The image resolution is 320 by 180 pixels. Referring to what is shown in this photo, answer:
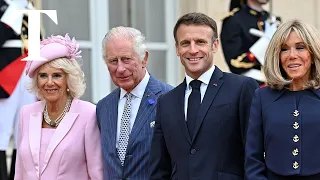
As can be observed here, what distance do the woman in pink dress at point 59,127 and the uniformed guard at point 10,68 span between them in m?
1.49

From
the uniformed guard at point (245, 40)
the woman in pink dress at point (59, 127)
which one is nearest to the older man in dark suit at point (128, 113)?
the woman in pink dress at point (59, 127)

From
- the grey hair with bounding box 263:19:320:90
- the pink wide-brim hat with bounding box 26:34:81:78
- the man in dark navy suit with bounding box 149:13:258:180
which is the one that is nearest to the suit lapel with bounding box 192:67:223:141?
the man in dark navy suit with bounding box 149:13:258:180

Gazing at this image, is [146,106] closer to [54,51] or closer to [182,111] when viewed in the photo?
[182,111]

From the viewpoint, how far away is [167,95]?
13.5ft

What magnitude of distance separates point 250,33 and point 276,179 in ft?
11.3

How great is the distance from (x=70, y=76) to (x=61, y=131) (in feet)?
0.99

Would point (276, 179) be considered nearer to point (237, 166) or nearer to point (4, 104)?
point (237, 166)

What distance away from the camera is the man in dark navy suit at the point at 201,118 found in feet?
12.6

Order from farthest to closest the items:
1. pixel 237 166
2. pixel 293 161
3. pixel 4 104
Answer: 1. pixel 4 104
2. pixel 237 166
3. pixel 293 161

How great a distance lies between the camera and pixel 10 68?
6074 mm

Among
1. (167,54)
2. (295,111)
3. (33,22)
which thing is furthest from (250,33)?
(295,111)

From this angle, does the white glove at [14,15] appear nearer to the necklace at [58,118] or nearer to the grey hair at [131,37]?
the necklace at [58,118]

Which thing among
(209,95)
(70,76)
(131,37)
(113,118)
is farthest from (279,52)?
(70,76)

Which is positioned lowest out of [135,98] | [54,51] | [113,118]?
[113,118]
